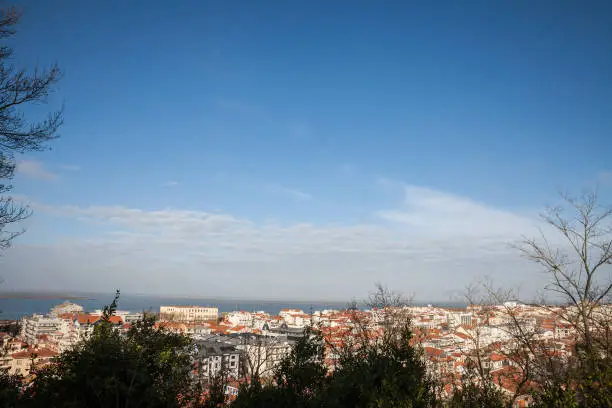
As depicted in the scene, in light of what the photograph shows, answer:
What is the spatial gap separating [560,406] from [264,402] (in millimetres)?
2893

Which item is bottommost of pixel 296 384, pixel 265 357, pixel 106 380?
pixel 265 357

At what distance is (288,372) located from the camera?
5.72 metres

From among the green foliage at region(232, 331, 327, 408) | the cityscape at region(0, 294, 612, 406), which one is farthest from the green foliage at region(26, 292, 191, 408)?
the green foliage at region(232, 331, 327, 408)

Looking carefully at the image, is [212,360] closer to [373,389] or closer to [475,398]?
[475,398]

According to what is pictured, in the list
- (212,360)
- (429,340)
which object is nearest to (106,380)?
(429,340)

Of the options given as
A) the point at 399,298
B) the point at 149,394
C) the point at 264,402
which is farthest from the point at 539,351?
the point at 149,394

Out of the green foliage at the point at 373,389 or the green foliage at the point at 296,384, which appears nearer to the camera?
the green foliage at the point at 373,389

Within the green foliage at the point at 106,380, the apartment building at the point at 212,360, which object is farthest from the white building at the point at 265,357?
the green foliage at the point at 106,380

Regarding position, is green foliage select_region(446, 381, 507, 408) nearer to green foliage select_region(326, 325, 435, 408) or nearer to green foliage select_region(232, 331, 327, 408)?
green foliage select_region(326, 325, 435, 408)

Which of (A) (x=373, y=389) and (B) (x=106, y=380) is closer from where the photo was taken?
(B) (x=106, y=380)

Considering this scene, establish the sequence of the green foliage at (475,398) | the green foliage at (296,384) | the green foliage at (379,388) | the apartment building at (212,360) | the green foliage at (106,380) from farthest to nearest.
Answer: the apartment building at (212,360)
the green foliage at (475,398)
the green foliage at (296,384)
the green foliage at (379,388)
the green foliage at (106,380)

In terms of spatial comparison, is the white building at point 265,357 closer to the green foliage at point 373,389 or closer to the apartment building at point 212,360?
the apartment building at point 212,360

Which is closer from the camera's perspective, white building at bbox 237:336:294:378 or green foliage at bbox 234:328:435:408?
green foliage at bbox 234:328:435:408

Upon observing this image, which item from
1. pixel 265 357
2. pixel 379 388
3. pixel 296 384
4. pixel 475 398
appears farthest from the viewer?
pixel 265 357
